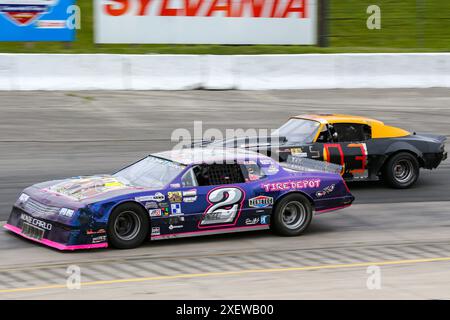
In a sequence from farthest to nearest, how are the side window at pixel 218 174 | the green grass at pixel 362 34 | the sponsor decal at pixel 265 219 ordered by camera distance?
1. the green grass at pixel 362 34
2. the sponsor decal at pixel 265 219
3. the side window at pixel 218 174

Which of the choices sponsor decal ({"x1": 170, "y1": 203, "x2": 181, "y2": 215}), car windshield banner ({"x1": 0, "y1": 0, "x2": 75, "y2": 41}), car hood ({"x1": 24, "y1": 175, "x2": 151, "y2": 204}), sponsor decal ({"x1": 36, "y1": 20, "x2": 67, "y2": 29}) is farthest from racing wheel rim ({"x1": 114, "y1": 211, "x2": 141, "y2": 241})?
sponsor decal ({"x1": 36, "y1": 20, "x2": 67, "y2": 29})

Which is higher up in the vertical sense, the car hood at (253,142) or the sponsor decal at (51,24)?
the sponsor decal at (51,24)

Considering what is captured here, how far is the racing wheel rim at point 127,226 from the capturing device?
9812mm

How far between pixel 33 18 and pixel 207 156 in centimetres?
1174

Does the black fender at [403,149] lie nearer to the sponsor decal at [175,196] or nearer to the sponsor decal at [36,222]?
the sponsor decal at [175,196]

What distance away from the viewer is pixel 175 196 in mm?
10062

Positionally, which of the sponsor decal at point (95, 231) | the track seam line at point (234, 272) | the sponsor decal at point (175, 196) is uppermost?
the sponsor decal at point (175, 196)

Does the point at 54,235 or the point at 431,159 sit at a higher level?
the point at 431,159

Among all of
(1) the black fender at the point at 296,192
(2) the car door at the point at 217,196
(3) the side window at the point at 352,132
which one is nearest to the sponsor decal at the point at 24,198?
(2) the car door at the point at 217,196

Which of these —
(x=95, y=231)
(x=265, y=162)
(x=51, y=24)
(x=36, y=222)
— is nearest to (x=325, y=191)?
(x=265, y=162)

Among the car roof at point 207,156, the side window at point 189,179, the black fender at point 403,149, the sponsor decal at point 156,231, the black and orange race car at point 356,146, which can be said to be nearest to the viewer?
the sponsor decal at point 156,231

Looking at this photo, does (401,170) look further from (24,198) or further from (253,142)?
(24,198)

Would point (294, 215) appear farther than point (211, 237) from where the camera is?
Yes

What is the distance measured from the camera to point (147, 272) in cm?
899
